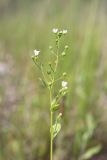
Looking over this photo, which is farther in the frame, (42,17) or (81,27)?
(42,17)

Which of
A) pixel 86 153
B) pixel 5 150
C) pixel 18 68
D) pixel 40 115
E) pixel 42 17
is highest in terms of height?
pixel 42 17

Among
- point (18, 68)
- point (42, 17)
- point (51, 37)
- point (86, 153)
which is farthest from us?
point (42, 17)

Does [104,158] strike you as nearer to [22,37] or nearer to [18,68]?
[18,68]

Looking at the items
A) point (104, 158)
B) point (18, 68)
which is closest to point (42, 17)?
point (18, 68)

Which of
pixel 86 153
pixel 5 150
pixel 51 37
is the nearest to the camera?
pixel 86 153

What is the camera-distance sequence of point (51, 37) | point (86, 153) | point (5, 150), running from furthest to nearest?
1. point (51, 37)
2. point (5, 150)
3. point (86, 153)

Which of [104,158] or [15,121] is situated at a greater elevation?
[15,121]

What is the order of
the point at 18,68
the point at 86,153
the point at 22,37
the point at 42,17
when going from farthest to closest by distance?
1. the point at 42,17
2. the point at 22,37
3. the point at 18,68
4. the point at 86,153

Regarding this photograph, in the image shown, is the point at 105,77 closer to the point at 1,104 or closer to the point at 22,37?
the point at 1,104

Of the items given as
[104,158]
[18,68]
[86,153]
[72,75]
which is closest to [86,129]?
[86,153]
